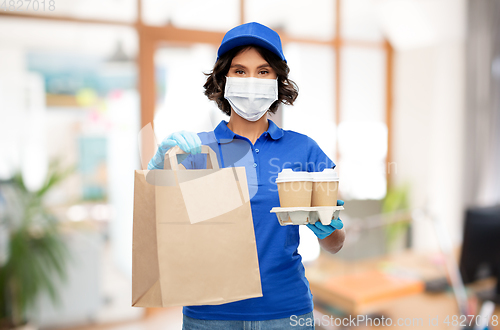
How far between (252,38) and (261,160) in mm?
305

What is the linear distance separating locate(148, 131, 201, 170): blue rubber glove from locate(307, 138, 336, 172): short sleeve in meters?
0.30

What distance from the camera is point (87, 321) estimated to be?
2723 millimetres

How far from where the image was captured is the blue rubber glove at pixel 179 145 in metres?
0.91

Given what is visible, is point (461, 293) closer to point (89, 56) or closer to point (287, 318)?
point (287, 318)

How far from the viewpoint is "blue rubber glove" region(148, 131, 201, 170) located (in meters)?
0.91

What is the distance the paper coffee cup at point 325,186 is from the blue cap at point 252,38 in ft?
1.10

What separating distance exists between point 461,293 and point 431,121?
2254 mm

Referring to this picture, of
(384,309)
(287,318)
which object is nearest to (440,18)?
(384,309)

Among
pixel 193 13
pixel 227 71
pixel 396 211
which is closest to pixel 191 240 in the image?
pixel 227 71

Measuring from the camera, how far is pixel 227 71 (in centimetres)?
104

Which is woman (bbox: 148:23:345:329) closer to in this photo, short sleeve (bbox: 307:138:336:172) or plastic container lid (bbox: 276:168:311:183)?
short sleeve (bbox: 307:138:336:172)

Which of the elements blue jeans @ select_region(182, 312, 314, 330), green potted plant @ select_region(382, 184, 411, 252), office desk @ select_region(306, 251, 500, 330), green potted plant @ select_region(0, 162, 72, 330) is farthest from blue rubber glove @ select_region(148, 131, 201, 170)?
green potted plant @ select_region(382, 184, 411, 252)

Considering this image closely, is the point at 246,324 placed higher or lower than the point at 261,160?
lower

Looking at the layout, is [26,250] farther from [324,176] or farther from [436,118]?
[436,118]
